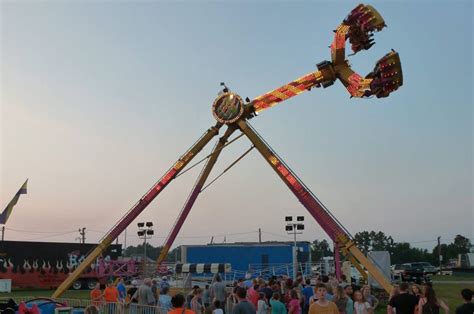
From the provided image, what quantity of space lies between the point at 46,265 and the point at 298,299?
32555mm

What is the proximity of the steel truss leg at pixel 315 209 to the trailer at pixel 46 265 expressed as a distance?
52.3ft

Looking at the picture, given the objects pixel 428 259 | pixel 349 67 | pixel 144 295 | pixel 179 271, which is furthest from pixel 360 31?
pixel 428 259

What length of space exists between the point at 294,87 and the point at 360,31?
171 inches

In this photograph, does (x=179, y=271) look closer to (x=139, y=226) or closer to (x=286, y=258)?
(x=139, y=226)

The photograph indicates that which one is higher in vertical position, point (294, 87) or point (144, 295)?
point (294, 87)

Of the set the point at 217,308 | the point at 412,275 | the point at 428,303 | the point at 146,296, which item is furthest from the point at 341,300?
the point at 412,275

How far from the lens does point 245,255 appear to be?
115ft

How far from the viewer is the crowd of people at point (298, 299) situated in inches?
303

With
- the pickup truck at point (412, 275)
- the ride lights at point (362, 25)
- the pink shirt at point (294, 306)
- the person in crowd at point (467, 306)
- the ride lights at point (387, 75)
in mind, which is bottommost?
the pickup truck at point (412, 275)

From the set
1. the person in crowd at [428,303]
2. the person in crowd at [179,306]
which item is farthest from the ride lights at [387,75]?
the person in crowd at [179,306]

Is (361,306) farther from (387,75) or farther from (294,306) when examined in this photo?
(387,75)

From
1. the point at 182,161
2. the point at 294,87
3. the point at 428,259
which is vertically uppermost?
the point at 294,87

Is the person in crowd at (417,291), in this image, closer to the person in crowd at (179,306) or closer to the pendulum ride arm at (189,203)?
the person in crowd at (179,306)

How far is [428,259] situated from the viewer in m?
92.0
